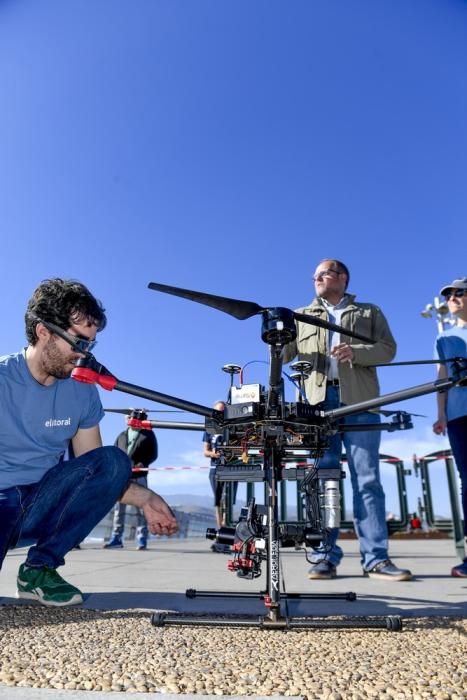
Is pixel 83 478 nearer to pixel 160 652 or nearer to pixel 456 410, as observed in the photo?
pixel 160 652

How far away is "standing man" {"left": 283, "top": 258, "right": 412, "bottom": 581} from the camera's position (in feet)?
11.4

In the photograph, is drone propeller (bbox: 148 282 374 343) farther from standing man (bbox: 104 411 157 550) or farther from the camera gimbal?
standing man (bbox: 104 411 157 550)

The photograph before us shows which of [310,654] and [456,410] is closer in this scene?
[310,654]

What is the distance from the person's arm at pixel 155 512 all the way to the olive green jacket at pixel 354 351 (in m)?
1.39

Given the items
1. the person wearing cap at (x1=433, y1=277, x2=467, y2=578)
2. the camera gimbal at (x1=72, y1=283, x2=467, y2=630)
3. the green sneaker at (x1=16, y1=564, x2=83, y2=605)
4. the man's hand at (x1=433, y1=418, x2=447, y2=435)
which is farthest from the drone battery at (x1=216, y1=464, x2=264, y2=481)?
the man's hand at (x1=433, y1=418, x2=447, y2=435)

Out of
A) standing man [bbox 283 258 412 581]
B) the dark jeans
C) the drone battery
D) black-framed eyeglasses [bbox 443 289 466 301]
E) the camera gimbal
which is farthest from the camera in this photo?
black-framed eyeglasses [bbox 443 289 466 301]

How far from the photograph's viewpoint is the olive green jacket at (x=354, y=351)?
11.7ft

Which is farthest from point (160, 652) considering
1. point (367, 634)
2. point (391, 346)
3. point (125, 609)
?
point (391, 346)

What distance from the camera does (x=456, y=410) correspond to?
377 centimetres

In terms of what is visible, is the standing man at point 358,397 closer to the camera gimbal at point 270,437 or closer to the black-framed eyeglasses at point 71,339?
the camera gimbal at point 270,437

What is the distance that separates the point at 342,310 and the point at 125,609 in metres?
2.55

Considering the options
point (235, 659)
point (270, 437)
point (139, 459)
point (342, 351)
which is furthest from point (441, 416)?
point (139, 459)

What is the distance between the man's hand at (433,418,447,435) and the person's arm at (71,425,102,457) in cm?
257

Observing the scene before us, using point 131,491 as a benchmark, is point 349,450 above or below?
above
